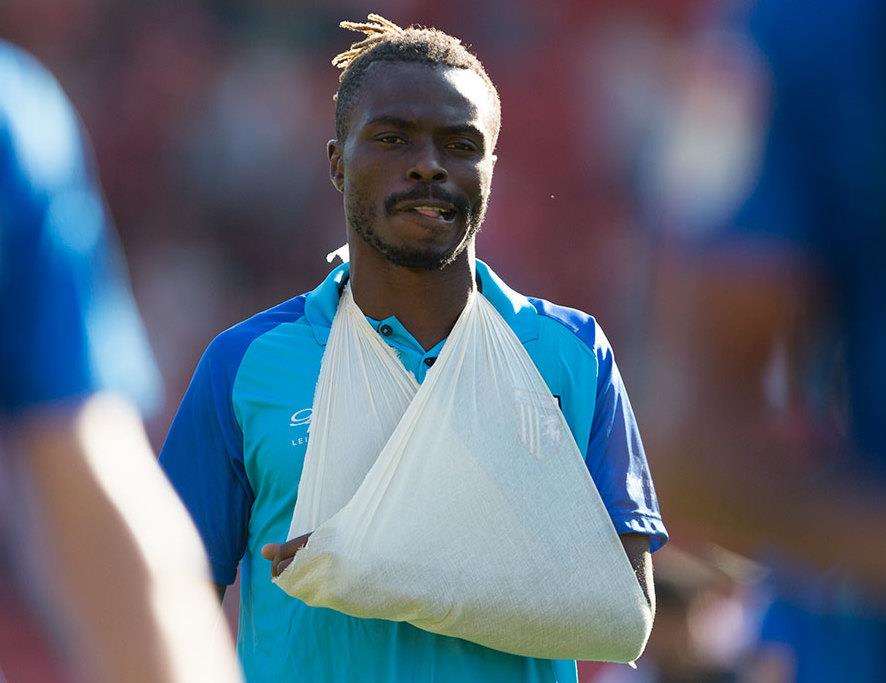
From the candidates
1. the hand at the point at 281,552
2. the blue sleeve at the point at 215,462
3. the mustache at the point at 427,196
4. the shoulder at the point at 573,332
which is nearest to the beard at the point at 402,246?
the mustache at the point at 427,196

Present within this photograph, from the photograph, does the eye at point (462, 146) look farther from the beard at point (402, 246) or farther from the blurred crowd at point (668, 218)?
the blurred crowd at point (668, 218)

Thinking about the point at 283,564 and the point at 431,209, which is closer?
the point at 283,564

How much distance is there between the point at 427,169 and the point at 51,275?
1.58 meters

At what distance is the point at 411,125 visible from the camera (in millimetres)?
2775

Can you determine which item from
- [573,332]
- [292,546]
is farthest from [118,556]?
[573,332]

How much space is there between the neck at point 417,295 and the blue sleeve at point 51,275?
159cm

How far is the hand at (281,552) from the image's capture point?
2525mm

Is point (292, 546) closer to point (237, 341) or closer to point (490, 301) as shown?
point (237, 341)

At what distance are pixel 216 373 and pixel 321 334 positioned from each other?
8.0 inches

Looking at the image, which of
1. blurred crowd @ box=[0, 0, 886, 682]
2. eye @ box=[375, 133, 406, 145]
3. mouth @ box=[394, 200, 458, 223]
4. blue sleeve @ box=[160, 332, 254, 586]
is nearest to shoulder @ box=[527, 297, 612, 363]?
blurred crowd @ box=[0, 0, 886, 682]

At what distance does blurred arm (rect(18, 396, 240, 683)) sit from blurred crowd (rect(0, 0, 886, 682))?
566 millimetres

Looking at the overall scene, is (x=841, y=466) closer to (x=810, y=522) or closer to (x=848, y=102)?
(x=810, y=522)

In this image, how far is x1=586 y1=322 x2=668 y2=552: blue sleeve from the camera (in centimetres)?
272

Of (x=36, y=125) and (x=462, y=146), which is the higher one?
(x=36, y=125)
